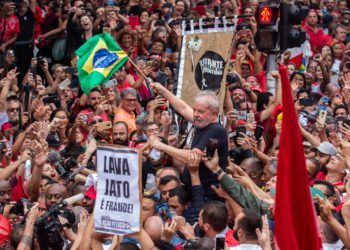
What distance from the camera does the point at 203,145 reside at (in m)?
11.1

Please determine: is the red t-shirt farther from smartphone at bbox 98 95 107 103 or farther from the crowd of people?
smartphone at bbox 98 95 107 103

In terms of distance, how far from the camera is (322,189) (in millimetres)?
11516

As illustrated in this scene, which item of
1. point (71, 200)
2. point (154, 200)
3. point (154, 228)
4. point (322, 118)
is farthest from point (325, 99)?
point (154, 228)

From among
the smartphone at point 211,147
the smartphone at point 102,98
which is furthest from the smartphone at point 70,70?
the smartphone at point 211,147

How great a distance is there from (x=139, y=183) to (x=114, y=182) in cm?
21

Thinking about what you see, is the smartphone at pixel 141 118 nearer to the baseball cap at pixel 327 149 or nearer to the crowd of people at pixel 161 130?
the crowd of people at pixel 161 130

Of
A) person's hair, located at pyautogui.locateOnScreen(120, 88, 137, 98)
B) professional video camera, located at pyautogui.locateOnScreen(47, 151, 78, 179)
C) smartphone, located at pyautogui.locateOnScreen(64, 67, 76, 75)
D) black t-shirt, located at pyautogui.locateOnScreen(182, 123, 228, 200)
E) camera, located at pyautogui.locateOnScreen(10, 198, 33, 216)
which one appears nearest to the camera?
black t-shirt, located at pyautogui.locateOnScreen(182, 123, 228, 200)

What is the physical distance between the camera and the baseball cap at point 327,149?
13352mm

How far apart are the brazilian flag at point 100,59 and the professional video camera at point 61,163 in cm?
175

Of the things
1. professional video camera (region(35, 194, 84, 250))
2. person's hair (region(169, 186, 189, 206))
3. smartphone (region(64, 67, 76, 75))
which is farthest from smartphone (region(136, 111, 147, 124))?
professional video camera (region(35, 194, 84, 250))

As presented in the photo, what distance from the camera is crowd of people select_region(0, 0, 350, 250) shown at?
33.2 feet

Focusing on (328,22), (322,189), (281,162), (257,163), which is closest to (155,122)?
(257,163)

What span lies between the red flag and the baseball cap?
5141mm

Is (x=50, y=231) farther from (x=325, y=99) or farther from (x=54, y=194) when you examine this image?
(x=325, y=99)
